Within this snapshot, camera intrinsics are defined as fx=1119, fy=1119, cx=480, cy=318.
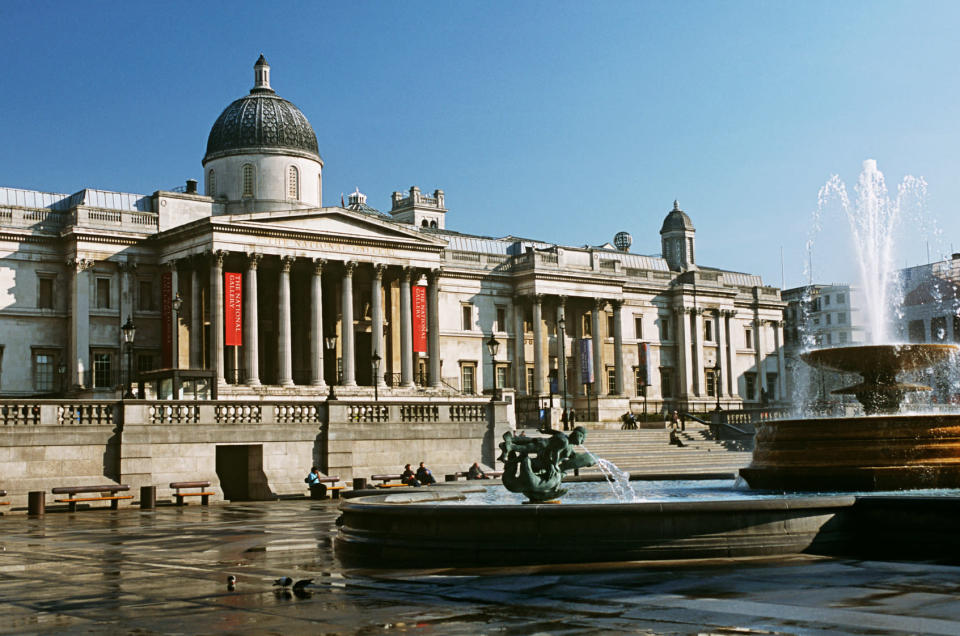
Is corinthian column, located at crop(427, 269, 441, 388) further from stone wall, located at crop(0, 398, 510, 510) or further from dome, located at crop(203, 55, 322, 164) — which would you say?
stone wall, located at crop(0, 398, 510, 510)

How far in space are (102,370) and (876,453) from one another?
50333 mm

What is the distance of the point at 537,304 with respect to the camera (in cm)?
7688

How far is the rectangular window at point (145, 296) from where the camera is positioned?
62.3 metres

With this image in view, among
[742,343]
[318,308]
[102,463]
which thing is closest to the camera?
[102,463]

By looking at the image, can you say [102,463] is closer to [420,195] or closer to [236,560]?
[236,560]

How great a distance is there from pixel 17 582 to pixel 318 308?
47.8 metres

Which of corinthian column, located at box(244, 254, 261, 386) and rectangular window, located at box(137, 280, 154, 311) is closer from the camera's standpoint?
corinthian column, located at box(244, 254, 261, 386)

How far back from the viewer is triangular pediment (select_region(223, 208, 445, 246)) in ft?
196

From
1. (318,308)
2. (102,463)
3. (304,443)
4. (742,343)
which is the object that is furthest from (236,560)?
(742,343)

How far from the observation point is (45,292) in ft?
200

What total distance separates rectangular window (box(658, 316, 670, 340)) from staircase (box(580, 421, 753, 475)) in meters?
22.8

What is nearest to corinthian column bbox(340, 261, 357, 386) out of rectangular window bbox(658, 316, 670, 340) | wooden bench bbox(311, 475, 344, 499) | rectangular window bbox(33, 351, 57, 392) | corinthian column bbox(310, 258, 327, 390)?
corinthian column bbox(310, 258, 327, 390)

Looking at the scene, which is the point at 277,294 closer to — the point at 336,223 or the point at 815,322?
the point at 336,223

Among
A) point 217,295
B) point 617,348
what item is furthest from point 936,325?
point 217,295
